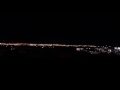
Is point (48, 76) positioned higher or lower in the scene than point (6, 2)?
lower

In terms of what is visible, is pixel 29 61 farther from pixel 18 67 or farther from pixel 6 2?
pixel 6 2

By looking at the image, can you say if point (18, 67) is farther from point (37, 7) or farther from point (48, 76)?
point (37, 7)

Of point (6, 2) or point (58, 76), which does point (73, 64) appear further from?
point (6, 2)

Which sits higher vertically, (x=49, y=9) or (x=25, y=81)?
(x=49, y=9)

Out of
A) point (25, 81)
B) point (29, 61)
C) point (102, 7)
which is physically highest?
point (102, 7)

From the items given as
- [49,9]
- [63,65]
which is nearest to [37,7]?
[49,9]

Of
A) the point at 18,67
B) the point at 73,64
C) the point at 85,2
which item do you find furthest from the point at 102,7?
the point at 18,67

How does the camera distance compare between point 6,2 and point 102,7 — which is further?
point 102,7

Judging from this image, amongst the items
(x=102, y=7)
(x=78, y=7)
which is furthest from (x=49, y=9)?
(x=102, y=7)
